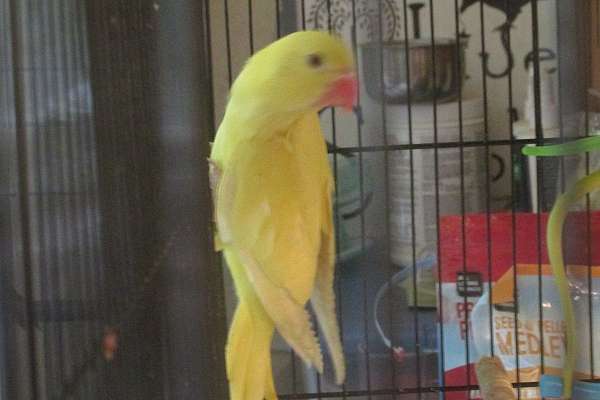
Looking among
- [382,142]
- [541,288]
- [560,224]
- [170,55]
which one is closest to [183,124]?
[170,55]

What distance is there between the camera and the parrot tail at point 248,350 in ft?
0.95

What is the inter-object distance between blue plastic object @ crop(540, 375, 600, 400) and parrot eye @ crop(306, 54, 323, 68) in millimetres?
338

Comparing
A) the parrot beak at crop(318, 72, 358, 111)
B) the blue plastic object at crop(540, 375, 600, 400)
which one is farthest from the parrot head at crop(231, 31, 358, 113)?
→ the blue plastic object at crop(540, 375, 600, 400)

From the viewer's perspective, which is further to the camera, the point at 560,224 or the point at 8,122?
the point at 560,224

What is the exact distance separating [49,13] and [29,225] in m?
0.07

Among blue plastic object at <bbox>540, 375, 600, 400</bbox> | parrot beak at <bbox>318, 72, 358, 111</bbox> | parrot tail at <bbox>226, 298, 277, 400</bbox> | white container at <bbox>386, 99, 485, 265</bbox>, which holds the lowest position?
blue plastic object at <bbox>540, 375, 600, 400</bbox>

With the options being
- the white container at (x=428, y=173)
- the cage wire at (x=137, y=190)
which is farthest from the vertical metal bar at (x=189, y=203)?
the white container at (x=428, y=173)

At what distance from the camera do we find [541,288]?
2.00 feet

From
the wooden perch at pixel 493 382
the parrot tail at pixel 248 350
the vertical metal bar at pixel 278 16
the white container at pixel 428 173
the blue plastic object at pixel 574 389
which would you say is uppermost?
the vertical metal bar at pixel 278 16

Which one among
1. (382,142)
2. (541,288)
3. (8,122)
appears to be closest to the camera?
(8,122)

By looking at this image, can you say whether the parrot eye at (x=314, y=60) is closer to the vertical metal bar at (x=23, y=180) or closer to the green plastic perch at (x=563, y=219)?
the vertical metal bar at (x=23, y=180)

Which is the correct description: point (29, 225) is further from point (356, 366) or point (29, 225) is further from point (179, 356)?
point (356, 366)

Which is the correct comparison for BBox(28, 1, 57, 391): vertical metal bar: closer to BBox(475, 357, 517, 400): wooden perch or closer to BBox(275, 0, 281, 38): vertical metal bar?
BBox(275, 0, 281, 38): vertical metal bar

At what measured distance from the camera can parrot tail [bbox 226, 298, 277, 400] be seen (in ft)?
0.95
